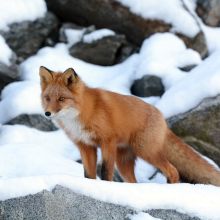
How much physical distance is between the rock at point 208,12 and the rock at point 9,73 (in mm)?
5841

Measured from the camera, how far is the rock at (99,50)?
24.8 feet

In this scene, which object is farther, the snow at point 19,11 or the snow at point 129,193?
the snow at point 19,11

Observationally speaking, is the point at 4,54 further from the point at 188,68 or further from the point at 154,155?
the point at 154,155

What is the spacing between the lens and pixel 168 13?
7.96 metres

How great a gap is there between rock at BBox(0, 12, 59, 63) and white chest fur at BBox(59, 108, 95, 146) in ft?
15.7

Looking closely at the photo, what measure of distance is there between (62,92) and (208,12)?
734 centimetres

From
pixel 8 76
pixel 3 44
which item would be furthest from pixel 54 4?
pixel 8 76

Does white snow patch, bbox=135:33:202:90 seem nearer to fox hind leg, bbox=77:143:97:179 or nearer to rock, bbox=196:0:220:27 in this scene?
rock, bbox=196:0:220:27

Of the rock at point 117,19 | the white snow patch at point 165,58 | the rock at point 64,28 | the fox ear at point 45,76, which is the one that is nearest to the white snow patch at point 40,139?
the fox ear at point 45,76

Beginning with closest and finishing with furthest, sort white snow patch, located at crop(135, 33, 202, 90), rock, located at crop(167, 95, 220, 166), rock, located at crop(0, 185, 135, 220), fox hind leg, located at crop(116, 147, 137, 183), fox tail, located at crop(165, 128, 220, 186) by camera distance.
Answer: rock, located at crop(0, 185, 135, 220)
fox tail, located at crop(165, 128, 220, 186)
fox hind leg, located at crop(116, 147, 137, 183)
rock, located at crop(167, 95, 220, 166)
white snow patch, located at crop(135, 33, 202, 90)

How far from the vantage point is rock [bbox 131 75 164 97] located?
652 centimetres

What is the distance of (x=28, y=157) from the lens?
3.71 m

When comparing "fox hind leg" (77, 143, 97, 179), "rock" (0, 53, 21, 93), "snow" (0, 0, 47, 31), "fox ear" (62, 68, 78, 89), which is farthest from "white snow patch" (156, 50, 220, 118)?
"snow" (0, 0, 47, 31)

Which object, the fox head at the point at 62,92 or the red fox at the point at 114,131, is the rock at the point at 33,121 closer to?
the red fox at the point at 114,131
